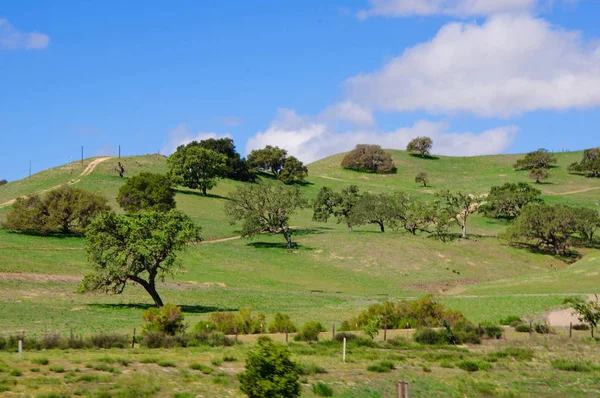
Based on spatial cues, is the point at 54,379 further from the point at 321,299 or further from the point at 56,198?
the point at 56,198

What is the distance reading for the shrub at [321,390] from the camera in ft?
84.0

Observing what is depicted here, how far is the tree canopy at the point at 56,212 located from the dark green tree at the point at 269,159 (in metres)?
76.3

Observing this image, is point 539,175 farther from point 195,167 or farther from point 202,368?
point 202,368

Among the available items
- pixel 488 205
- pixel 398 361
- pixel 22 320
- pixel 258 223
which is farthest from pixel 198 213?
pixel 398 361

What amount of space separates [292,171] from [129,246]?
370ft

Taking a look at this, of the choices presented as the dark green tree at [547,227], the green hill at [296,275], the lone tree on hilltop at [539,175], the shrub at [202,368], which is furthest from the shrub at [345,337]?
the lone tree on hilltop at [539,175]

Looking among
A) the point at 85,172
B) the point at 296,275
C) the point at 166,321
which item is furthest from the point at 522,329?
the point at 85,172

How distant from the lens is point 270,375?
20891mm

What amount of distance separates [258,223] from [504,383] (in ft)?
223

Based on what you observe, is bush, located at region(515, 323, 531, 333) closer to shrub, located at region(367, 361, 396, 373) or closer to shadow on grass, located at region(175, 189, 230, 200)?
shrub, located at region(367, 361, 396, 373)

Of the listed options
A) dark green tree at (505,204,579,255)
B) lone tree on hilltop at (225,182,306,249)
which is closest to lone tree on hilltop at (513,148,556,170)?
dark green tree at (505,204,579,255)

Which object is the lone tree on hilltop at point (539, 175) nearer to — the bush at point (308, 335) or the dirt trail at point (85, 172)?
the dirt trail at point (85, 172)

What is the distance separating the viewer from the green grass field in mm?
28516

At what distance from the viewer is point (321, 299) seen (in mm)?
65500
